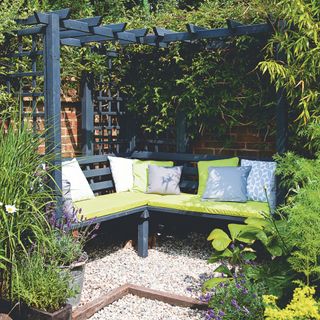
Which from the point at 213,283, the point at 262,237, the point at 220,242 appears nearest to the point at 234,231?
the point at 220,242

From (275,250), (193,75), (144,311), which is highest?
(193,75)

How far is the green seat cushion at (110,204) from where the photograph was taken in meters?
4.66

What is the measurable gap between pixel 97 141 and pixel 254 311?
136 inches

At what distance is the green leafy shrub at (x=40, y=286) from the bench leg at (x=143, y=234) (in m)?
1.81

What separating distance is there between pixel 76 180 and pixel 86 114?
1012mm

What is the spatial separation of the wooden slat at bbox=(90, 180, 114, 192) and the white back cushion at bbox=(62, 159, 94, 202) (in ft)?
0.97

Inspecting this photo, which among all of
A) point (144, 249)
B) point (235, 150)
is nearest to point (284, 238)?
point (144, 249)

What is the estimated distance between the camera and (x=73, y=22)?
4559 mm

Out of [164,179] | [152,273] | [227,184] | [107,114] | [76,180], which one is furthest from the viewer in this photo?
[107,114]

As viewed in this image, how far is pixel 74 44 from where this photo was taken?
17.7 ft

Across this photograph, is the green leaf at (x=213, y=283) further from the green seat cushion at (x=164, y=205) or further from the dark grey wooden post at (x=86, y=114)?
the dark grey wooden post at (x=86, y=114)

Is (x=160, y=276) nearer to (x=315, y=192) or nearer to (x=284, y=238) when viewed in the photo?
(x=284, y=238)

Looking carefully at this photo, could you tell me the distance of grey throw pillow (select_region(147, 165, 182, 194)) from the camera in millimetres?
5609

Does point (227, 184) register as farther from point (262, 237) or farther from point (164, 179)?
point (262, 237)
